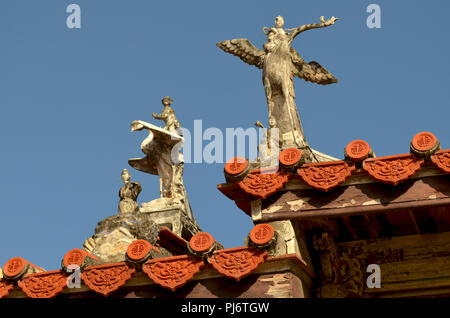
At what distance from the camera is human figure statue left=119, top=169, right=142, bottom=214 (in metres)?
15.3

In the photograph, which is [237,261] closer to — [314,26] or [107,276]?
[107,276]

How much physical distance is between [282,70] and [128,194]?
12.4 feet

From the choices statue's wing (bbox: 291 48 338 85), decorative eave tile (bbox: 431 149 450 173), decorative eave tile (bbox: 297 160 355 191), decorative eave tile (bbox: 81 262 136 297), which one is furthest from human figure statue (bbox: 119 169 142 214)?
decorative eave tile (bbox: 431 149 450 173)

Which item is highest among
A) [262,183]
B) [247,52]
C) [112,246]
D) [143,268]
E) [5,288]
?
[247,52]

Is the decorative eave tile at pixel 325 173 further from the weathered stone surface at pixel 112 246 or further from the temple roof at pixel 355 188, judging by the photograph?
the weathered stone surface at pixel 112 246

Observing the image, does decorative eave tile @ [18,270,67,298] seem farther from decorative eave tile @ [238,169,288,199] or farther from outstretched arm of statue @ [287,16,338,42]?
outstretched arm of statue @ [287,16,338,42]

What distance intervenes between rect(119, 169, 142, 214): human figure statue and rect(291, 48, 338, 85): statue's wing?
3760mm

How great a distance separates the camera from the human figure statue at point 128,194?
50.2ft

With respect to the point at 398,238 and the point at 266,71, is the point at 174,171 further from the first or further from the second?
the point at 398,238

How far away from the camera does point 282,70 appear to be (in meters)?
14.6

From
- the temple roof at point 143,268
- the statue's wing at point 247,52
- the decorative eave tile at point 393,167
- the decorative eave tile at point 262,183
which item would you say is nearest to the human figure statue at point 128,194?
the statue's wing at point 247,52

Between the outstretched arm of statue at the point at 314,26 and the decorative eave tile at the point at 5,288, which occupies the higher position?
the outstretched arm of statue at the point at 314,26

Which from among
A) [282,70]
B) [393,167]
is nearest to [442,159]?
[393,167]
